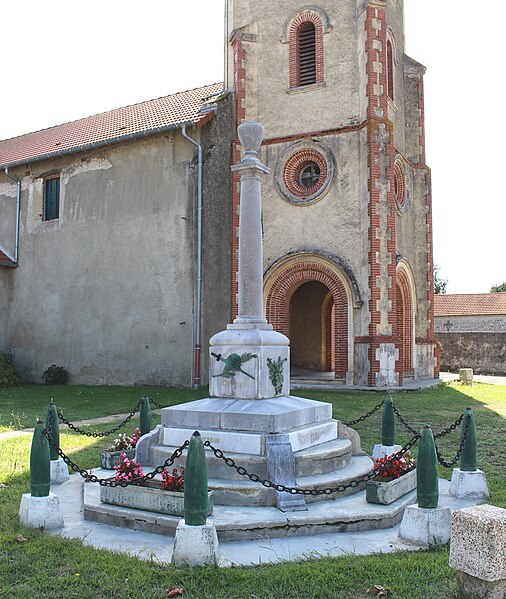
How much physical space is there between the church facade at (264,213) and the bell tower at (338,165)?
0.13 ft

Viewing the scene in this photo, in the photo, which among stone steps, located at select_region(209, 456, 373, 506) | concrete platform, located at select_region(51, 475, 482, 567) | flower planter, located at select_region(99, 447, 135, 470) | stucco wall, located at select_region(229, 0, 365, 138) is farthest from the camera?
stucco wall, located at select_region(229, 0, 365, 138)

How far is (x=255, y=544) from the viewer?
529cm

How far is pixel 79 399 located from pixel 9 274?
8.48 m

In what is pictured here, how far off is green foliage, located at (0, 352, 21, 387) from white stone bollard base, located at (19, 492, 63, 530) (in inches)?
625

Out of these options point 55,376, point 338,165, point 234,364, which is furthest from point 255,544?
point 55,376

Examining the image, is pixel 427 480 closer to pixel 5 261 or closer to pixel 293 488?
pixel 293 488

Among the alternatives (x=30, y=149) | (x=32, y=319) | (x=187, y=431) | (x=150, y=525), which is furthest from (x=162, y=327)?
(x=150, y=525)

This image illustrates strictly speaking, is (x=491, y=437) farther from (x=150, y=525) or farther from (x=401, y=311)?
(x=401, y=311)

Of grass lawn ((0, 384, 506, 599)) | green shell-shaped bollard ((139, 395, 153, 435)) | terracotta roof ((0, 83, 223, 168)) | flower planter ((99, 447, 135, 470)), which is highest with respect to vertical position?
terracotta roof ((0, 83, 223, 168))

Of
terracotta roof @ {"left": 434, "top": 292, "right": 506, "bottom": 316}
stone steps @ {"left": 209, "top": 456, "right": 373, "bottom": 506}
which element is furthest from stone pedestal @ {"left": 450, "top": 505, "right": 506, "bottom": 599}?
terracotta roof @ {"left": 434, "top": 292, "right": 506, "bottom": 316}

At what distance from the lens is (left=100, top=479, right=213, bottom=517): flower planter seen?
5574 mm

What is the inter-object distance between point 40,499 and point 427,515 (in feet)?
11.4

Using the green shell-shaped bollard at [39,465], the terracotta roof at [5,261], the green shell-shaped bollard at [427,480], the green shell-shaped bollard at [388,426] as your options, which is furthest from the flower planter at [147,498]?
the terracotta roof at [5,261]

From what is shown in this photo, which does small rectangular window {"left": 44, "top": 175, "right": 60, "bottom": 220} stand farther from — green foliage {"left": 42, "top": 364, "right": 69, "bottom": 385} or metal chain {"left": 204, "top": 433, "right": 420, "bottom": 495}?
metal chain {"left": 204, "top": 433, "right": 420, "bottom": 495}
